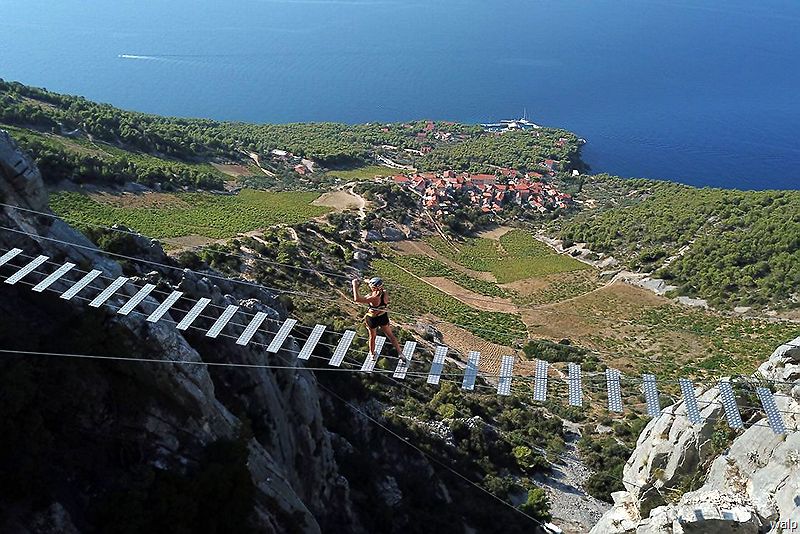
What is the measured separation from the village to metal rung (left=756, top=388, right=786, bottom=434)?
4795cm

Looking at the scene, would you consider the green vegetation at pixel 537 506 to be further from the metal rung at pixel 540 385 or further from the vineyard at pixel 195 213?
the vineyard at pixel 195 213

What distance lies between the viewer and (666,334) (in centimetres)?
2958

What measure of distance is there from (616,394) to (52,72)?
13787 centimetres

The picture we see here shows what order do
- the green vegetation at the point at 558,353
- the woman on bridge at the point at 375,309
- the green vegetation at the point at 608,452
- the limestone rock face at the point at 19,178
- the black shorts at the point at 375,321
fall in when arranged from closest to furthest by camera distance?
1. the woman on bridge at the point at 375,309
2. the black shorts at the point at 375,321
3. the limestone rock face at the point at 19,178
4. the green vegetation at the point at 608,452
5. the green vegetation at the point at 558,353

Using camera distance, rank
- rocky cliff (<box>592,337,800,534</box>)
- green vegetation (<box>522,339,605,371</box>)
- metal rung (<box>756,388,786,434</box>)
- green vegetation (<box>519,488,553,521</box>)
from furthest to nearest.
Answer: green vegetation (<box>522,339,605,371</box>) < green vegetation (<box>519,488,553,521</box>) < rocky cliff (<box>592,337,800,534</box>) < metal rung (<box>756,388,786,434</box>)

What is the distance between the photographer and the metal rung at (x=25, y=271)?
887 cm

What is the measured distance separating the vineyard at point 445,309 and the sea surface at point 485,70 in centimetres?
6598

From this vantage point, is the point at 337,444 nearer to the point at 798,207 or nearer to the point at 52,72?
the point at 798,207

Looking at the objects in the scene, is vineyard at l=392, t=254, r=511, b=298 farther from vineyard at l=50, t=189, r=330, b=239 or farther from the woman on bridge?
the woman on bridge

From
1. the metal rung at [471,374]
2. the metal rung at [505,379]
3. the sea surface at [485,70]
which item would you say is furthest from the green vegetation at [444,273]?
the sea surface at [485,70]

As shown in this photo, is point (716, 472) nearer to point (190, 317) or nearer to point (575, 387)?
point (575, 387)

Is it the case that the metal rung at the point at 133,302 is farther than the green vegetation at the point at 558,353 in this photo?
No

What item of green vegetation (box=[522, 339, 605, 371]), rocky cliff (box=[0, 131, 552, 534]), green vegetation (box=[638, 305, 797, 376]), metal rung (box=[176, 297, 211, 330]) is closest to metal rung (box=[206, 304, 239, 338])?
metal rung (box=[176, 297, 211, 330])

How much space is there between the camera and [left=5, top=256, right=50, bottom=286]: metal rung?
8867 millimetres
